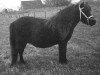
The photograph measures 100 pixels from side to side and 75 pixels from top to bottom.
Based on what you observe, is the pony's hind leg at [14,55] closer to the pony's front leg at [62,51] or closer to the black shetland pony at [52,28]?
the black shetland pony at [52,28]

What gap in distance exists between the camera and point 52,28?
6.96m

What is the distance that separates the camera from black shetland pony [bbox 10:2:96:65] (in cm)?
692

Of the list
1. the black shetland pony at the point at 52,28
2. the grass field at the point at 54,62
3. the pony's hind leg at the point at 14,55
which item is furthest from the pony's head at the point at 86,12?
the pony's hind leg at the point at 14,55

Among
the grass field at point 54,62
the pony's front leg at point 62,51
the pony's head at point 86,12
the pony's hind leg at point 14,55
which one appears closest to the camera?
the grass field at point 54,62

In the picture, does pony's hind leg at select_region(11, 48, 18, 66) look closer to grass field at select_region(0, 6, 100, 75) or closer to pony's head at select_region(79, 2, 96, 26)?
grass field at select_region(0, 6, 100, 75)

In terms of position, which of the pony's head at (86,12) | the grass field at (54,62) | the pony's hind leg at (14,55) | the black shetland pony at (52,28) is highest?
the pony's head at (86,12)

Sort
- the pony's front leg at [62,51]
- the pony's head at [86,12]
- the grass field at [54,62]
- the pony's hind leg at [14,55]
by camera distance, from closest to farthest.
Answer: the grass field at [54,62] → the pony's head at [86,12] → the pony's front leg at [62,51] → the pony's hind leg at [14,55]

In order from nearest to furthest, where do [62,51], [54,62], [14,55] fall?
[62,51], [14,55], [54,62]

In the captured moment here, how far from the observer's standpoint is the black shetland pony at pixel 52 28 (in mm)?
6918

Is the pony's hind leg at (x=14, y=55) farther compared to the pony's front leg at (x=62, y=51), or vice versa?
the pony's hind leg at (x=14, y=55)

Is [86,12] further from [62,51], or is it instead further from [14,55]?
[14,55]

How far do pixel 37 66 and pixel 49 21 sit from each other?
1858 millimetres

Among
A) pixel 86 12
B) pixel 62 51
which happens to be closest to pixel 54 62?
pixel 62 51

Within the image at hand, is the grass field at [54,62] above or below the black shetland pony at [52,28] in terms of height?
below
